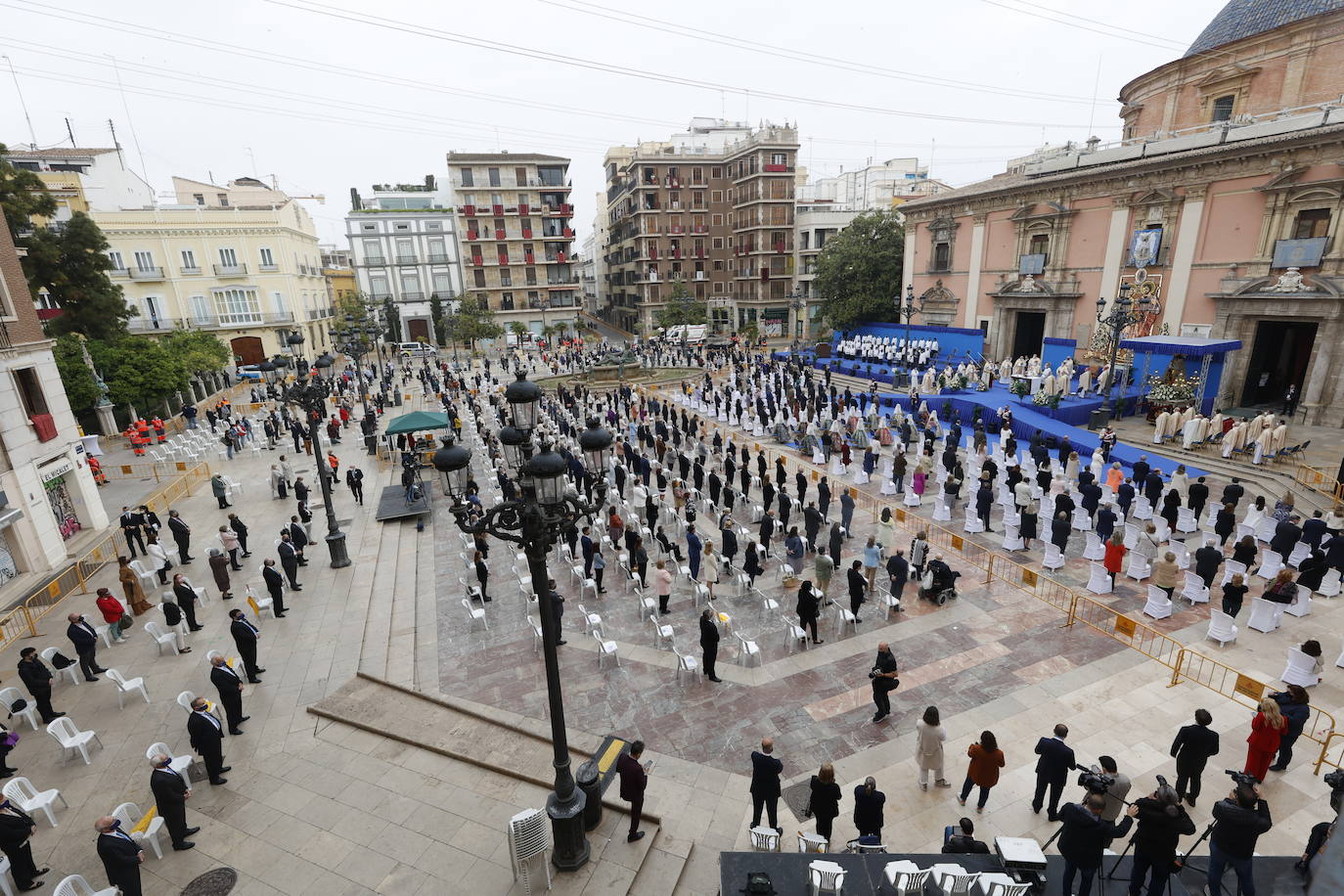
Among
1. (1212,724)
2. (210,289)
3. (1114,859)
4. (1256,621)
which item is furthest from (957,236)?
(210,289)

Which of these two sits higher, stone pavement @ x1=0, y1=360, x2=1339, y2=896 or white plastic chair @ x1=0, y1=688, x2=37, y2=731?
white plastic chair @ x1=0, y1=688, x2=37, y2=731

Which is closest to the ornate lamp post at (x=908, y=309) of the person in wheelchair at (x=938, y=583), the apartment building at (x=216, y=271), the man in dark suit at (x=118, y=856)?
the person in wheelchair at (x=938, y=583)

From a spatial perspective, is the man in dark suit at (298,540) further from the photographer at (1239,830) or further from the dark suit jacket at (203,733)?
the photographer at (1239,830)

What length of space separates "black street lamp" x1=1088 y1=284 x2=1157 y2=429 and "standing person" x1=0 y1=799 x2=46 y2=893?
27.6m

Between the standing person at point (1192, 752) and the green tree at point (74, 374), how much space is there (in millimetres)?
35140

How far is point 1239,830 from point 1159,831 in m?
0.67

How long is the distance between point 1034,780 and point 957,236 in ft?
118

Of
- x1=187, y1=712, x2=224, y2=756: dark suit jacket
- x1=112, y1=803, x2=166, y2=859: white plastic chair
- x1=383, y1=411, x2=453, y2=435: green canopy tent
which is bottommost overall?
x1=112, y1=803, x2=166, y2=859: white plastic chair

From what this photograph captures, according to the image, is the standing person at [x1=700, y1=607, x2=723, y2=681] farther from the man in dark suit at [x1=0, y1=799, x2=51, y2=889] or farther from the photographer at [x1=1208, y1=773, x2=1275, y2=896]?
the man in dark suit at [x1=0, y1=799, x2=51, y2=889]

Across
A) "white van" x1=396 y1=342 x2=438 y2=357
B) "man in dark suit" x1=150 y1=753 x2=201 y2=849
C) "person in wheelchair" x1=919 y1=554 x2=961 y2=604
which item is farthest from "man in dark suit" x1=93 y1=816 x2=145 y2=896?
"white van" x1=396 y1=342 x2=438 y2=357

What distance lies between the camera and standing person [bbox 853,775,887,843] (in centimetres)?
673

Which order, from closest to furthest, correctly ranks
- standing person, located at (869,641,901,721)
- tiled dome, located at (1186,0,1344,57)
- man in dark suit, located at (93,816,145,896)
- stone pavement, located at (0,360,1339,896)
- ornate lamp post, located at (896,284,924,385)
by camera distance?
man in dark suit, located at (93,816,145,896)
stone pavement, located at (0,360,1339,896)
standing person, located at (869,641,901,721)
tiled dome, located at (1186,0,1344,57)
ornate lamp post, located at (896,284,924,385)

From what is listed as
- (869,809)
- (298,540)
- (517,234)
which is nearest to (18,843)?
(298,540)

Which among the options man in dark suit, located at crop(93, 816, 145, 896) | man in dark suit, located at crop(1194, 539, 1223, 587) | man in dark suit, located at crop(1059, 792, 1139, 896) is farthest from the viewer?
man in dark suit, located at crop(1194, 539, 1223, 587)
